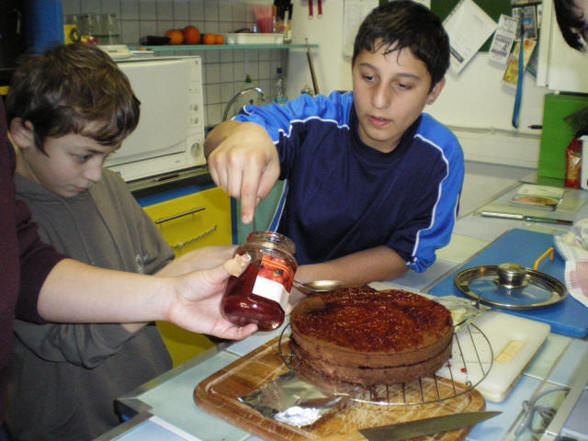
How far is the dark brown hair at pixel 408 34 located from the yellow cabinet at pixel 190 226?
1.23 meters

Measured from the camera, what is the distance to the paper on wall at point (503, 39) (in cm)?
287

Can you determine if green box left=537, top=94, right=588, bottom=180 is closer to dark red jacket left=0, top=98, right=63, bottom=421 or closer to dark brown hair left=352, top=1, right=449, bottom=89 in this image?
dark brown hair left=352, top=1, right=449, bottom=89

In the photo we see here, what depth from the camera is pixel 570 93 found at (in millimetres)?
2615

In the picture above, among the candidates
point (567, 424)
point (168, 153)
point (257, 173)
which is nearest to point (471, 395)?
point (567, 424)

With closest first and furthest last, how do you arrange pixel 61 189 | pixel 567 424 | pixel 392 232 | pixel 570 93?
pixel 567 424 → pixel 61 189 → pixel 392 232 → pixel 570 93

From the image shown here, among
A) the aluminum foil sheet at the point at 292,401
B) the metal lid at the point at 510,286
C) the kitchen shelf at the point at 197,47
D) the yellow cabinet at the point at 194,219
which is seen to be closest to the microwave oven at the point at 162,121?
the yellow cabinet at the point at 194,219

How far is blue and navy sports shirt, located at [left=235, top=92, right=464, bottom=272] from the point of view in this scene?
5.06 ft

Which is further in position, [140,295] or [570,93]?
[570,93]

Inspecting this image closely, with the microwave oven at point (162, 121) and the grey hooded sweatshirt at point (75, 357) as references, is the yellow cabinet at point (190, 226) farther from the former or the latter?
the grey hooded sweatshirt at point (75, 357)

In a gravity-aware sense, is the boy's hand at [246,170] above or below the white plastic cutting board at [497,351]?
above

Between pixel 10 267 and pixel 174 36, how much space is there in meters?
2.21

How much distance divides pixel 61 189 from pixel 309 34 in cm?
248

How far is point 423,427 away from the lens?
796mm

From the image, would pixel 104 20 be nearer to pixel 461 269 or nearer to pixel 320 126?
pixel 320 126
